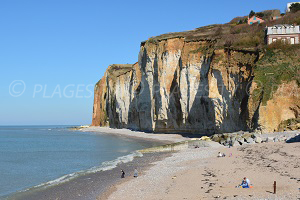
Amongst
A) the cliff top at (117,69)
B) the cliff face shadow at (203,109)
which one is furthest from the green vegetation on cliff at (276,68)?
the cliff top at (117,69)

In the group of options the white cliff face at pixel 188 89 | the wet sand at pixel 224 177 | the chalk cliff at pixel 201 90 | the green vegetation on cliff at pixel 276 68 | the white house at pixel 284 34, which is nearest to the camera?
the wet sand at pixel 224 177

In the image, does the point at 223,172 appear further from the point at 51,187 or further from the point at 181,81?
the point at 181,81

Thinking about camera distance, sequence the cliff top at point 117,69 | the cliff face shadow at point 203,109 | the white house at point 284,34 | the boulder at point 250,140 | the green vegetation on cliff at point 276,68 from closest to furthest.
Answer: the boulder at point 250,140 < the green vegetation on cliff at point 276,68 < the white house at point 284,34 < the cliff face shadow at point 203,109 < the cliff top at point 117,69

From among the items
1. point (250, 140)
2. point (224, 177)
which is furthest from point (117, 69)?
point (224, 177)

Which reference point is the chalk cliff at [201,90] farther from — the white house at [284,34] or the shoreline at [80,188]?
the shoreline at [80,188]

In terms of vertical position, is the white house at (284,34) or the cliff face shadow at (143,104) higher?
the white house at (284,34)

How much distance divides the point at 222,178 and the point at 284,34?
27654 millimetres

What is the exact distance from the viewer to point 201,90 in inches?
1682

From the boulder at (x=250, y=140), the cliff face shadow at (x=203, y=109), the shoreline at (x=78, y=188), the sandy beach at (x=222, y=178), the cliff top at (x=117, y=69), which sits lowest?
the shoreline at (x=78, y=188)

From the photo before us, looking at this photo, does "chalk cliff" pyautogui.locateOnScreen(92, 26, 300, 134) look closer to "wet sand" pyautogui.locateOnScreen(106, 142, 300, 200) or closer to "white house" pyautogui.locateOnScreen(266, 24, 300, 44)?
"white house" pyautogui.locateOnScreen(266, 24, 300, 44)

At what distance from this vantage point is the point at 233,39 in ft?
132

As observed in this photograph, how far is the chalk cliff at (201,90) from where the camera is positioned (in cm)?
2969

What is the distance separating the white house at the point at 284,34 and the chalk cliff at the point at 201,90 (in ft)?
10.6

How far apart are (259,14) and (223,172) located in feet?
200
